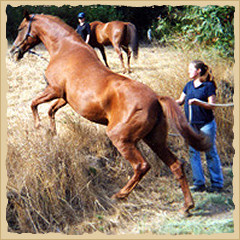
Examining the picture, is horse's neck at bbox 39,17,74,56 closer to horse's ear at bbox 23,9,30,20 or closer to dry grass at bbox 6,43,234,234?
horse's ear at bbox 23,9,30,20

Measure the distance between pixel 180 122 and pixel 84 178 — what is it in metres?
1.28

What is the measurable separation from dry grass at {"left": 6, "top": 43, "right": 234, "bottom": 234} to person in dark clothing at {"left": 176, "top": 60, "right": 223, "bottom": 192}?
0.22 metres

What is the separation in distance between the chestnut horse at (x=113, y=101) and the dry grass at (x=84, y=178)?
279 mm

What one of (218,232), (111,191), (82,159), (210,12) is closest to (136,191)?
(111,191)

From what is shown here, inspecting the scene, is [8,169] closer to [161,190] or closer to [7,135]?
[7,135]

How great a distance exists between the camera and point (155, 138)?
345 cm

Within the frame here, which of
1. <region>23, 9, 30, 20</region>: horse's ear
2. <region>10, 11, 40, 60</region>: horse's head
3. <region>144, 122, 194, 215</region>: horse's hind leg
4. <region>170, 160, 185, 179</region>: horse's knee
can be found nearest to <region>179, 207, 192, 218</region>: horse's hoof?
<region>144, 122, 194, 215</region>: horse's hind leg

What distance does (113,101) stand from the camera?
11.4 ft

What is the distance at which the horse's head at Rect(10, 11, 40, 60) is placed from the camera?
421 cm

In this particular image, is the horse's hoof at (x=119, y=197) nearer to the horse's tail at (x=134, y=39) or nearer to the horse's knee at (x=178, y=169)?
the horse's knee at (x=178, y=169)

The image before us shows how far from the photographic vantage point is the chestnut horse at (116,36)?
20.2 ft

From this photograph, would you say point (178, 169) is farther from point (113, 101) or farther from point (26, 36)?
point (26, 36)

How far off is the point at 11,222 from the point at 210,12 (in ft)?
13.0

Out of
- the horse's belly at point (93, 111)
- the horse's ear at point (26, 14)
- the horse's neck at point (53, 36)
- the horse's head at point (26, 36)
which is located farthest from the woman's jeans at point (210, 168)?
the horse's ear at point (26, 14)
